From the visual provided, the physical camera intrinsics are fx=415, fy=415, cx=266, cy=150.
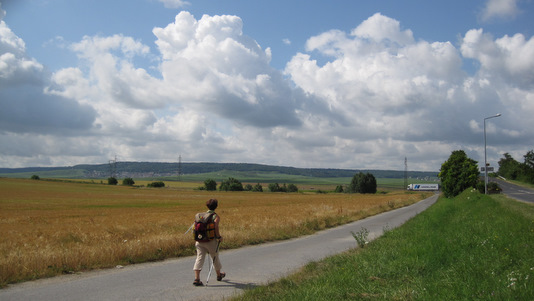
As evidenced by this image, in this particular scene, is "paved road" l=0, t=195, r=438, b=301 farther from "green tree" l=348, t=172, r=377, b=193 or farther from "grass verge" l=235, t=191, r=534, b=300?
"green tree" l=348, t=172, r=377, b=193

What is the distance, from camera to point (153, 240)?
13.8 m

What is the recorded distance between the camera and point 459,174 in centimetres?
6150

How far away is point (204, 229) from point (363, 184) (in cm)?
13353

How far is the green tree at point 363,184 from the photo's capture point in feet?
450

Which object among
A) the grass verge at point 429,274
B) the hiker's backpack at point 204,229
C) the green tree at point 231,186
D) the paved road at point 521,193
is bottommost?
the green tree at point 231,186

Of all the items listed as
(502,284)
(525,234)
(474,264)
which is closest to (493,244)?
(525,234)

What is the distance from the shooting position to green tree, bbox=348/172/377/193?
137250 mm

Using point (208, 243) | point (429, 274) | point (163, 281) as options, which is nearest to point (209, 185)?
point (163, 281)

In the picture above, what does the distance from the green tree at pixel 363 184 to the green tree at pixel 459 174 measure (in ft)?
239

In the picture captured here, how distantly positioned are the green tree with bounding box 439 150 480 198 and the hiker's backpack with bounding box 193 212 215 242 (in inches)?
2336

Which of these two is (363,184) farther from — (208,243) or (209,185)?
(208,243)

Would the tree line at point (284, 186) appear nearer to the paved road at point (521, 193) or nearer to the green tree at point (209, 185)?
the green tree at point (209, 185)

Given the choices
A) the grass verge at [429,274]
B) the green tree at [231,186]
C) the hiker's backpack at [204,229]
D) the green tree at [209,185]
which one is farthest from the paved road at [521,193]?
the green tree at [209,185]

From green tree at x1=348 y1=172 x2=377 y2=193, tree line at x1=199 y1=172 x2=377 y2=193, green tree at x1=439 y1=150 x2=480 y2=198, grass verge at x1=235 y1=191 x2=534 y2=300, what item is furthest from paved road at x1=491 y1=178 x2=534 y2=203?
tree line at x1=199 y1=172 x2=377 y2=193
